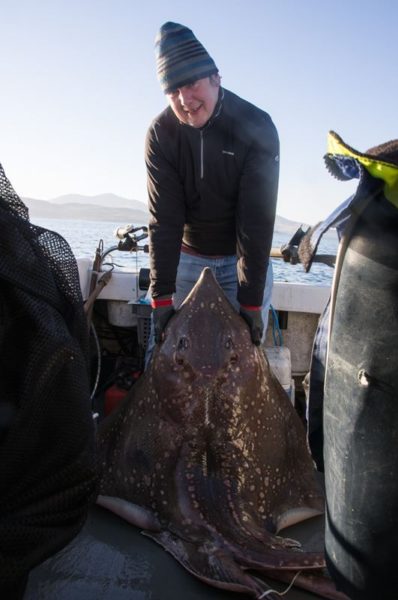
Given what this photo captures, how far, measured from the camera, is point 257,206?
3.57 m

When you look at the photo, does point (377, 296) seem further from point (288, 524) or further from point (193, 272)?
point (193, 272)

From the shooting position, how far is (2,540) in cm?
125

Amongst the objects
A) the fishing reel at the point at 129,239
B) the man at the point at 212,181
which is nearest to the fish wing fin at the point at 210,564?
the man at the point at 212,181

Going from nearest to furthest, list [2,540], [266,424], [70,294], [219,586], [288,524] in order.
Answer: [2,540] < [70,294] < [219,586] < [288,524] < [266,424]

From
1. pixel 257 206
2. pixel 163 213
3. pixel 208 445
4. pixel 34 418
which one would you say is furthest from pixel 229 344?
pixel 34 418

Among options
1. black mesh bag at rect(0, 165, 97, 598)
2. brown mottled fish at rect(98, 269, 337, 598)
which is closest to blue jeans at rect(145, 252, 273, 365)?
brown mottled fish at rect(98, 269, 337, 598)

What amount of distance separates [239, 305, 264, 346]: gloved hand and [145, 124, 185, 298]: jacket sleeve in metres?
0.60

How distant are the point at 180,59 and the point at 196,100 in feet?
0.86

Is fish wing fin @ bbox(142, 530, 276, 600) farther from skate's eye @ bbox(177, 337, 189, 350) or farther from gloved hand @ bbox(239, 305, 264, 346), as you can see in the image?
gloved hand @ bbox(239, 305, 264, 346)

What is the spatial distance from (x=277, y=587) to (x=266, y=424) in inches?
36.1

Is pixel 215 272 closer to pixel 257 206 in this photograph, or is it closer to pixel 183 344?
pixel 257 206

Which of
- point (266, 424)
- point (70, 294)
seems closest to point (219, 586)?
point (266, 424)

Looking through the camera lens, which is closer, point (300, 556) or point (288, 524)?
point (300, 556)

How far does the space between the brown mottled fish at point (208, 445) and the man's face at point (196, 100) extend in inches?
44.4
